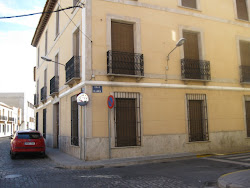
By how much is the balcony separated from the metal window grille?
3.06 ft

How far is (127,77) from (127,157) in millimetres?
3519

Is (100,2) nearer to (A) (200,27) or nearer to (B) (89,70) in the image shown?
(B) (89,70)

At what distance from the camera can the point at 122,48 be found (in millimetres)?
11852

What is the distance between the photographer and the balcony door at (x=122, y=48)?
1129 centimetres

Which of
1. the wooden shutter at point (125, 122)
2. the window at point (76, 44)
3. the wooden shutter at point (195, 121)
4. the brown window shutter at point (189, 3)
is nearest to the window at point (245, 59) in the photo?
the wooden shutter at point (195, 121)

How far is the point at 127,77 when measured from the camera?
37.5ft

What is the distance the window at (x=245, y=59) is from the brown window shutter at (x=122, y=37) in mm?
6988

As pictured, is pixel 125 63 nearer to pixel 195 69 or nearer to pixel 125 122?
pixel 125 122

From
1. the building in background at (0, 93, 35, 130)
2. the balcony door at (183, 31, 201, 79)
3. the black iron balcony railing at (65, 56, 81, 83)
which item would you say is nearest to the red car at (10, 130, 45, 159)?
the black iron balcony railing at (65, 56, 81, 83)

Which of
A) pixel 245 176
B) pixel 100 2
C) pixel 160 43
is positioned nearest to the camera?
pixel 245 176

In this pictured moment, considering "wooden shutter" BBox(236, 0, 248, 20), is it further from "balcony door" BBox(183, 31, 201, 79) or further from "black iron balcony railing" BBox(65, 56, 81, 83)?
"black iron balcony railing" BBox(65, 56, 81, 83)

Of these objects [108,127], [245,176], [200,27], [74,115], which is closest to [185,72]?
[200,27]

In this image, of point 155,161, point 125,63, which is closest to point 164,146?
point 155,161

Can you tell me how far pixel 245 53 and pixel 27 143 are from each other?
1319 centimetres
